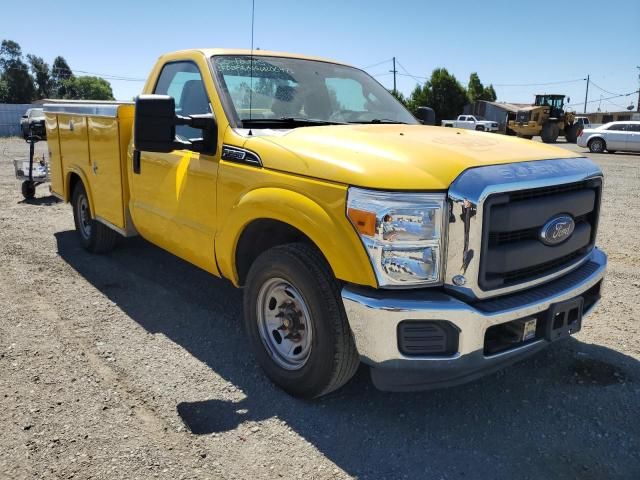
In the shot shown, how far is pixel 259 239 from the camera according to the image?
347cm

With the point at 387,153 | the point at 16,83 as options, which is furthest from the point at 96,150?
the point at 16,83

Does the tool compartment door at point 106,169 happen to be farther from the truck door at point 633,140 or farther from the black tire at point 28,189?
the truck door at point 633,140

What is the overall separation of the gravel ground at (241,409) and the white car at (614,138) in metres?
21.1

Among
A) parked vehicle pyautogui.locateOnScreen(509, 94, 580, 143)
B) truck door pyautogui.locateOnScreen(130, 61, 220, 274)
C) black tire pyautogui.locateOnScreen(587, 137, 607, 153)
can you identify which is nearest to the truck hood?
truck door pyautogui.locateOnScreen(130, 61, 220, 274)

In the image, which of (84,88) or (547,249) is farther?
(84,88)

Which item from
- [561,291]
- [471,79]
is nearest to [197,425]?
[561,291]

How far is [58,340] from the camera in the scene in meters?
3.93

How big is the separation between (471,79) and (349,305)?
2879 inches

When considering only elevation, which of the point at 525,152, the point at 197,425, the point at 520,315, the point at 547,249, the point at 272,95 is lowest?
the point at 197,425

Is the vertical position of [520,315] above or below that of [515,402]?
above

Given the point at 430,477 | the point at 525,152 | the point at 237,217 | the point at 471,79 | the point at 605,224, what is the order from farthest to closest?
the point at 471,79
the point at 605,224
the point at 237,217
the point at 525,152
the point at 430,477

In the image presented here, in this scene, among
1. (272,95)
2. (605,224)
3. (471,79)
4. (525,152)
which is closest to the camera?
(525,152)

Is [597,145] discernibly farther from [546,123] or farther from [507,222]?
[507,222]

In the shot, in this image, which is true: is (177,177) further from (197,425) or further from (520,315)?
(520,315)
